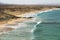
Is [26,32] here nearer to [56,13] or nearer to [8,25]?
[8,25]

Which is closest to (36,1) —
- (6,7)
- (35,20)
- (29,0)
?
(29,0)

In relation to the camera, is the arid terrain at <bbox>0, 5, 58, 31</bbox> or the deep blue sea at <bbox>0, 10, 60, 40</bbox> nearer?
the deep blue sea at <bbox>0, 10, 60, 40</bbox>

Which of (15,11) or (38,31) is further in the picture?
(15,11)

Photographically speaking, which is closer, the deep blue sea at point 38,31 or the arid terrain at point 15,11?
the deep blue sea at point 38,31

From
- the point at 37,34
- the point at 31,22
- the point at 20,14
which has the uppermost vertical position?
the point at 20,14

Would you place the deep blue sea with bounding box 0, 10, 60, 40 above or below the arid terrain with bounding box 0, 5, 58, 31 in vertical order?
below

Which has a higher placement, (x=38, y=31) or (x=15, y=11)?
(x=15, y=11)

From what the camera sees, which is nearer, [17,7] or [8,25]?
[8,25]

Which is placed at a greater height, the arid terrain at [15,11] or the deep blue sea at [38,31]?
the arid terrain at [15,11]
